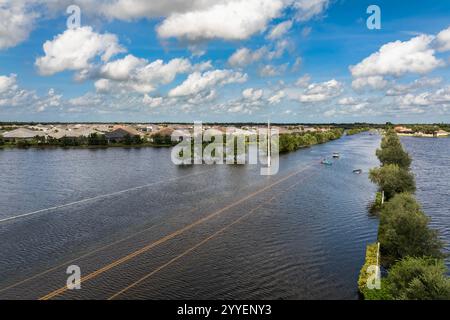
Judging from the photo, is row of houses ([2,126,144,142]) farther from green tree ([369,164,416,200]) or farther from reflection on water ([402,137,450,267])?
green tree ([369,164,416,200])

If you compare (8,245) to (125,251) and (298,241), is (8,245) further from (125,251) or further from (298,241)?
(298,241)

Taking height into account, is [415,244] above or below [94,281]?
above

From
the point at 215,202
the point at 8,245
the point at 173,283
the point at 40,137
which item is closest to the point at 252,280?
the point at 173,283

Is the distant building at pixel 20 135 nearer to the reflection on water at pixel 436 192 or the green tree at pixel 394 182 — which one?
the reflection on water at pixel 436 192

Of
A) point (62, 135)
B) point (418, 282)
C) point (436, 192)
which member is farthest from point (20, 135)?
point (418, 282)

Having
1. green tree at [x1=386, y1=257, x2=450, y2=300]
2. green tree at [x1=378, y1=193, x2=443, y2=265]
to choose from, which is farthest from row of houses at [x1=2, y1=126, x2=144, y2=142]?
green tree at [x1=386, y1=257, x2=450, y2=300]

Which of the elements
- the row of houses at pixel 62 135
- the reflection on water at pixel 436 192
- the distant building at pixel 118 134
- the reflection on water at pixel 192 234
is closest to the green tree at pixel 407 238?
the reflection on water at pixel 192 234

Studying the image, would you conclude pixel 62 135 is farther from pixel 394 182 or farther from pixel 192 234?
pixel 394 182
